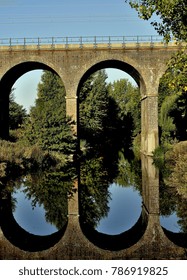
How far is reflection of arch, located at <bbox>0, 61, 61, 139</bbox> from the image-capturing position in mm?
32125

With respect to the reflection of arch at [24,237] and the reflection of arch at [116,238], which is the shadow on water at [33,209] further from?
the reflection of arch at [116,238]

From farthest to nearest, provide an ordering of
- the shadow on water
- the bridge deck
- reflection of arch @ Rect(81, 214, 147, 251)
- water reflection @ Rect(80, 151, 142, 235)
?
the bridge deck → water reflection @ Rect(80, 151, 142, 235) → the shadow on water → reflection of arch @ Rect(81, 214, 147, 251)

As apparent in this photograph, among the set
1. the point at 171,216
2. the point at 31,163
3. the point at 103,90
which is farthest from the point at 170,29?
the point at 103,90

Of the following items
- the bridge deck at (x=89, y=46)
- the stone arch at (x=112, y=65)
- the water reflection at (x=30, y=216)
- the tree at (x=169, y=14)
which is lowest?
the water reflection at (x=30, y=216)

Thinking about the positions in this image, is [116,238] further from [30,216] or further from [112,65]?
[112,65]

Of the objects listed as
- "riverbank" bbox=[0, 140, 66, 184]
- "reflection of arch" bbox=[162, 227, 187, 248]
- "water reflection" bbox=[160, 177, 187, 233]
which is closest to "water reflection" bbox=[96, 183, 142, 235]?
"water reflection" bbox=[160, 177, 187, 233]

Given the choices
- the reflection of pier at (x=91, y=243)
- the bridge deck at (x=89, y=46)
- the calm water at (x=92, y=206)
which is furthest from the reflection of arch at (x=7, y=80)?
the reflection of pier at (x=91, y=243)

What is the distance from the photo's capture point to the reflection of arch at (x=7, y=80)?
3212 cm

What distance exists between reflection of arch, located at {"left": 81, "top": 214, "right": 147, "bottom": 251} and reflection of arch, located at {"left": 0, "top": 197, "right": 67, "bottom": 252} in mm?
711

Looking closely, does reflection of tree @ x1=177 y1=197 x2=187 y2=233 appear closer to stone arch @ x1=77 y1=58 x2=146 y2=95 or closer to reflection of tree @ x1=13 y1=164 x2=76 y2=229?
reflection of tree @ x1=13 y1=164 x2=76 y2=229

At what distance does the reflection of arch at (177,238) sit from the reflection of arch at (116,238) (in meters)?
0.64

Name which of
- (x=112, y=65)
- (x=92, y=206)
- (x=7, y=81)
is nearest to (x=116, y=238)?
(x=92, y=206)

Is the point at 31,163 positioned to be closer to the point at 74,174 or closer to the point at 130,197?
the point at 74,174
